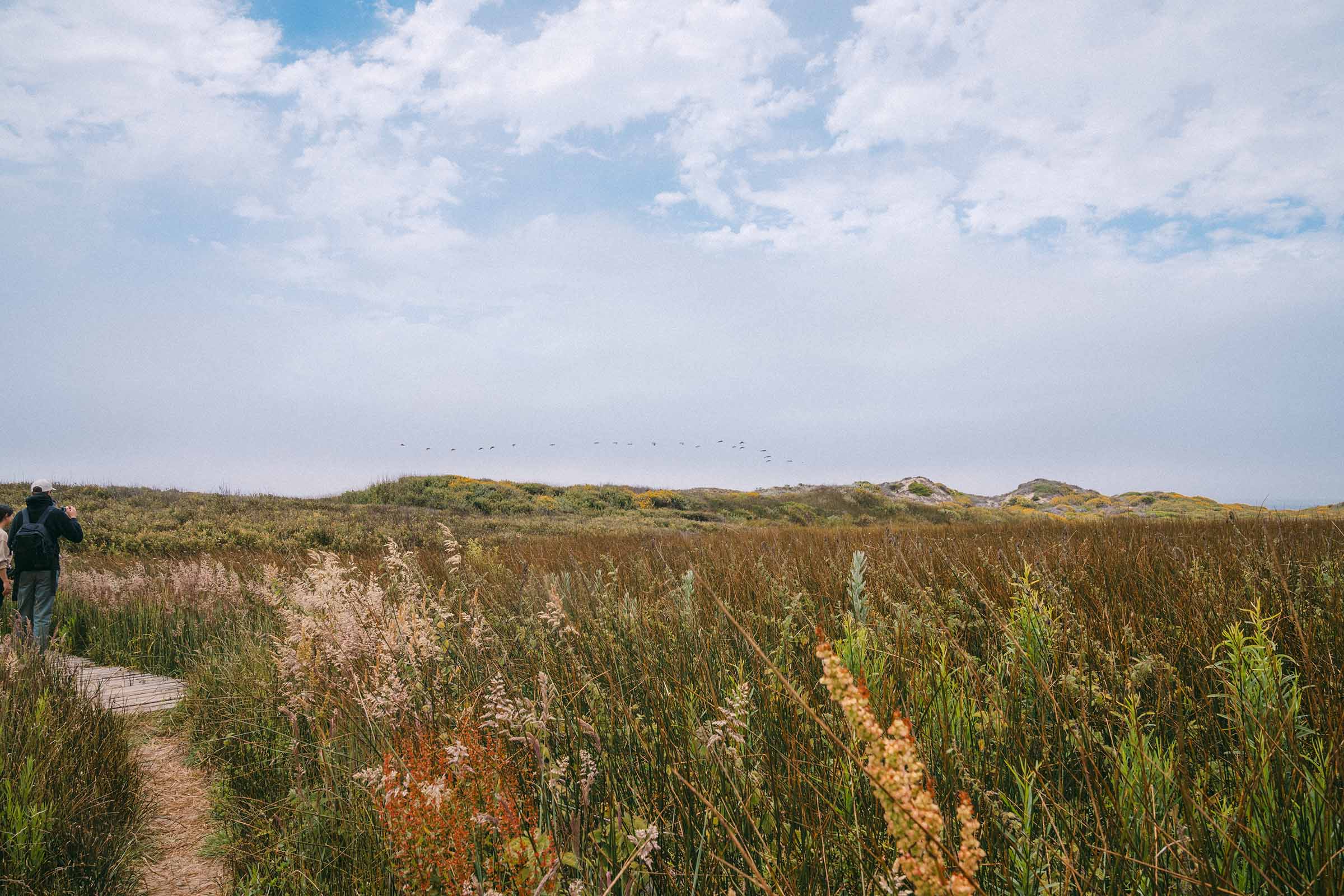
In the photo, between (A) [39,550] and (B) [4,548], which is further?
(B) [4,548]

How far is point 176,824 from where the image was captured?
14.0 feet

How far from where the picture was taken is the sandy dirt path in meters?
3.63

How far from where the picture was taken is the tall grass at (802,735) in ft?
5.40

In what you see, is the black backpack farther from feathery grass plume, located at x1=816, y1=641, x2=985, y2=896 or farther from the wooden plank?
feathery grass plume, located at x1=816, y1=641, x2=985, y2=896

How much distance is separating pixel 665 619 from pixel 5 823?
3.76 meters

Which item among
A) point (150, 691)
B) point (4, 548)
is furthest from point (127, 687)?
point (4, 548)

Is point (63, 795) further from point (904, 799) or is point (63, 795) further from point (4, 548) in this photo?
point (4, 548)

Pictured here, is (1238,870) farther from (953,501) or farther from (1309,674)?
(953,501)

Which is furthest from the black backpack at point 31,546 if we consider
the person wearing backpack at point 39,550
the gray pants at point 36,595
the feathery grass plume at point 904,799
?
the feathery grass plume at point 904,799

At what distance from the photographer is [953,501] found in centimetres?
4916

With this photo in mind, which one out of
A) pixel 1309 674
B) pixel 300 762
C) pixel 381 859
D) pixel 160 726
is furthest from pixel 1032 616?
pixel 160 726

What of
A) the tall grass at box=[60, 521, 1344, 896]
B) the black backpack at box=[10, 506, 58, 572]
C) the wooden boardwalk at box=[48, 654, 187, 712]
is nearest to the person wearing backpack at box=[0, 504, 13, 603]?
the black backpack at box=[10, 506, 58, 572]

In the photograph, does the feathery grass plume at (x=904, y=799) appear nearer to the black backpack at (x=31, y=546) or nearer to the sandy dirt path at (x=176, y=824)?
the sandy dirt path at (x=176, y=824)

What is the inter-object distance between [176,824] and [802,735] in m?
4.37
